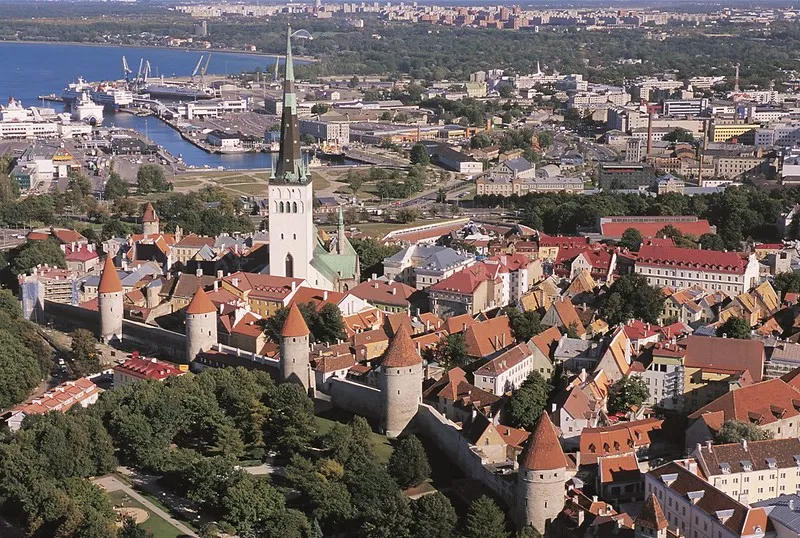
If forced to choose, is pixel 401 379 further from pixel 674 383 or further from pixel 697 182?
pixel 697 182

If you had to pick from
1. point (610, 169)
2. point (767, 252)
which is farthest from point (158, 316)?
point (610, 169)

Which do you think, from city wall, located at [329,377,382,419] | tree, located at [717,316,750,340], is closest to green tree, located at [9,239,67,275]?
city wall, located at [329,377,382,419]

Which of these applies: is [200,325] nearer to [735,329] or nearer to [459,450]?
[459,450]

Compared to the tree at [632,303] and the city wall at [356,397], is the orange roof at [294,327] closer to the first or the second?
the city wall at [356,397]

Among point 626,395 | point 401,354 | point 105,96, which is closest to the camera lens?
point 401,354

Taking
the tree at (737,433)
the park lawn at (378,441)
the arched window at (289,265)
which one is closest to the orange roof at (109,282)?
the arched window at (289,265)

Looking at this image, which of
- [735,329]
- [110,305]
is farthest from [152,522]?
[735,329]
